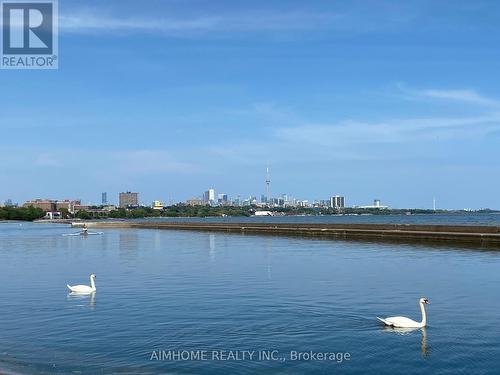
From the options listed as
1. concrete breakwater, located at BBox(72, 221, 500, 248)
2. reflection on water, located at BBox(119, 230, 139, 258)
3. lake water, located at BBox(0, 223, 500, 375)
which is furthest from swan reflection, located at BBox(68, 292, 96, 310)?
concrete breakwater, located at BBox(72, 221, 500, 248)

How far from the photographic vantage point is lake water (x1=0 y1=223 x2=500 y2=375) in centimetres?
1337

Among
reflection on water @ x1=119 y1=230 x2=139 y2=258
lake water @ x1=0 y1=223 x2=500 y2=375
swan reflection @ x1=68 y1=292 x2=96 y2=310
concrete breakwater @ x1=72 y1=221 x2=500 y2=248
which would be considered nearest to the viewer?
lake water @ x1=0 y1=223 x2=500 y2=375

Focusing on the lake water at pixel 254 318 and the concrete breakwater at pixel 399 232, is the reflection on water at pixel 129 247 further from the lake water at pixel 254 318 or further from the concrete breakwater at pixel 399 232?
the concrete breakwater at pixel 399 232

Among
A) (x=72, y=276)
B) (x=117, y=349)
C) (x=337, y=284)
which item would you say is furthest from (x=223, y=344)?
(x=72, y=276)

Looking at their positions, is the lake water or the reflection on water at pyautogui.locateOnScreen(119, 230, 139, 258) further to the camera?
the reflection on water at pyautogui.locateOnScreen(119, 230, 139, 258)

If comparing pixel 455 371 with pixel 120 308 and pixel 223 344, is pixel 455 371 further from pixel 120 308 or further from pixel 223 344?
pixel 120 308

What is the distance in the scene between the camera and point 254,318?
18250 millimetres

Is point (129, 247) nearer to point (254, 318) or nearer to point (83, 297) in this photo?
point (83, 297)

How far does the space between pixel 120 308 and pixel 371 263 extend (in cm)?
1939

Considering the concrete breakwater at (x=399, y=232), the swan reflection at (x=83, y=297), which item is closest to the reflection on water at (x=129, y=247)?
the swan reflection at (x=83, y=297)

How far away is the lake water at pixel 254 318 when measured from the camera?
526 inches

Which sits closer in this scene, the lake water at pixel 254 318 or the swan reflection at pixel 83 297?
the lake water at pixel 254 318

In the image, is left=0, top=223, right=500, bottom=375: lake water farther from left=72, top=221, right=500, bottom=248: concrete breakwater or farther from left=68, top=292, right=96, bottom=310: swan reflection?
left=72, top=221, right=500, bottom=248: concrete breakwater

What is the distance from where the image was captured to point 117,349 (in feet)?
48.4
